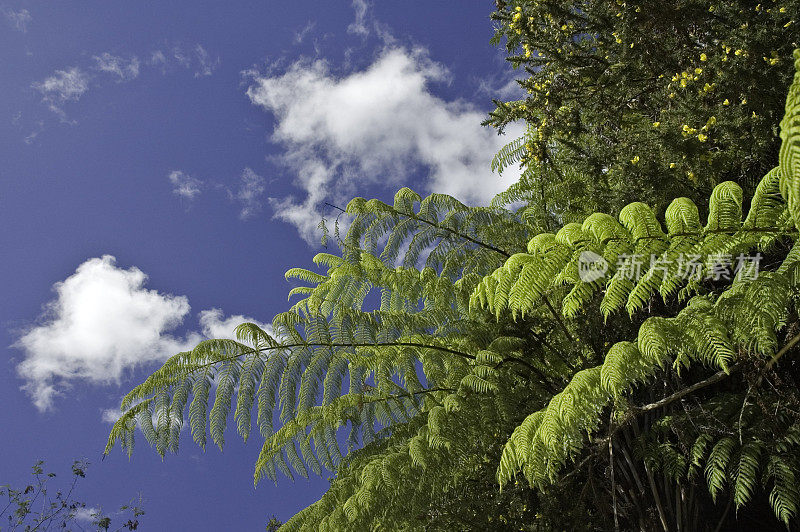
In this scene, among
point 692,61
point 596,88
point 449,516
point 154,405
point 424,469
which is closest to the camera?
point 424,469

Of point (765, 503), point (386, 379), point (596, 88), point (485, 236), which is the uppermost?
point (596, 88)

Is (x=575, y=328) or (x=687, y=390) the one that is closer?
(x=687, y=390)

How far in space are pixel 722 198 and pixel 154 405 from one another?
2.24 meters

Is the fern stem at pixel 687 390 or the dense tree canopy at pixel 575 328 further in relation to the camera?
the fern stem at pixel 687 390

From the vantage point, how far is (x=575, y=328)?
335 centimetres

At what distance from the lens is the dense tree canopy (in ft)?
6.13

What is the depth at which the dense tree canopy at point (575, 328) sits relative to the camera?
1.87m

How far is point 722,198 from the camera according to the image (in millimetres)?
1771

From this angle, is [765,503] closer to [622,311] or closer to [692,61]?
[622,311]

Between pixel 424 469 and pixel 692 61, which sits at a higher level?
pixel 692 61

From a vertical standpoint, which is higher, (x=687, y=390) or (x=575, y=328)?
(x=575, y=328)

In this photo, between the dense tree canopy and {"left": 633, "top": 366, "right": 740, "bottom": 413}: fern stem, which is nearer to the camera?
the dense tree canopy

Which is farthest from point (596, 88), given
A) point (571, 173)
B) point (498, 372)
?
point (498, 372)

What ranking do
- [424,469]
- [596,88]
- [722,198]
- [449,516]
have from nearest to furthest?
[722,198], [424,469], [449,516], [596,88]
